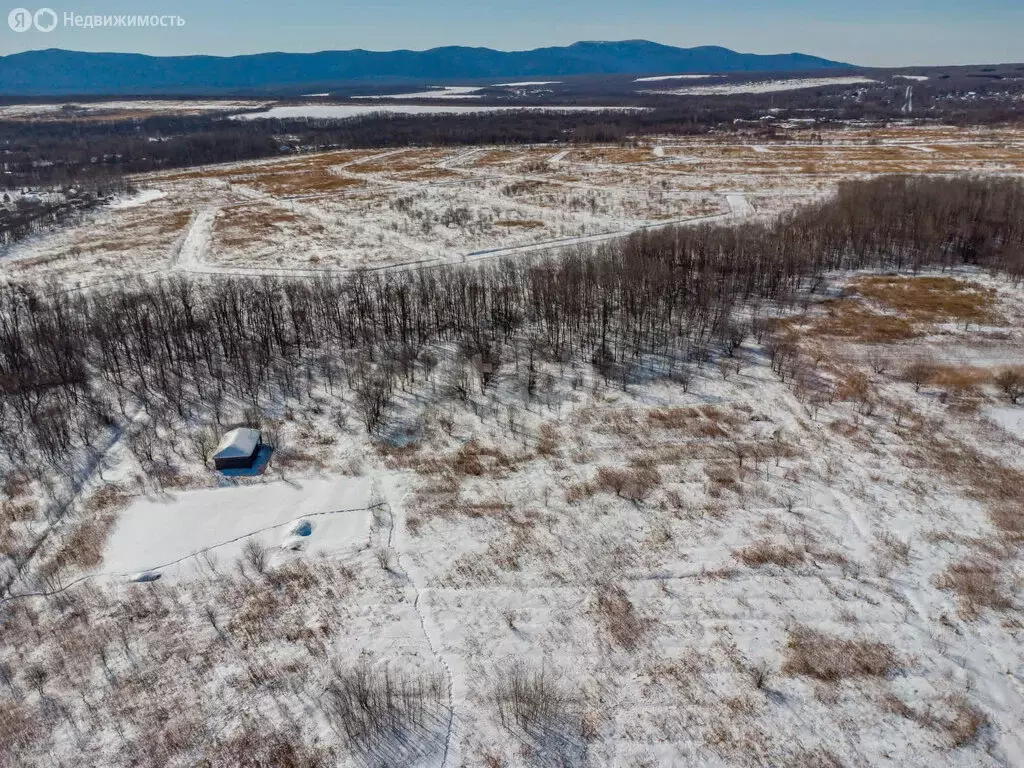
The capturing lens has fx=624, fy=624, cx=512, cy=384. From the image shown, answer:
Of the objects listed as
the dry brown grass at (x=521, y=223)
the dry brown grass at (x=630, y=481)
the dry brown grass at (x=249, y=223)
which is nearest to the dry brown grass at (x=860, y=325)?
the dry brown grass at (x=630, y=481)

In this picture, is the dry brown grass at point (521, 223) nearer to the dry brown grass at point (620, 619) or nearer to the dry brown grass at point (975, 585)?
the dry brown grass at point (620, 619)

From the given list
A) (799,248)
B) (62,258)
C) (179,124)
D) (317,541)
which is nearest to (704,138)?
(799,248)

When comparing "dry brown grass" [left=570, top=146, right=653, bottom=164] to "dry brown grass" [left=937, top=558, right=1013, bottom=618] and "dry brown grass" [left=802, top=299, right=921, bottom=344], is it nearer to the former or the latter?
"dry brown grass" [left=802, top=299, right=921, bottom=344]

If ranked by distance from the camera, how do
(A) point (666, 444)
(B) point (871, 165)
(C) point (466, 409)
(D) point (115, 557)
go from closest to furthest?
(D) point (115, 557) → (A) point (666, 444) → (C) point (466, 409) → (B) point (871, 165)

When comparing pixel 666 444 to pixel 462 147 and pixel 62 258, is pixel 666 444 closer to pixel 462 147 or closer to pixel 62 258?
pixel 62 258

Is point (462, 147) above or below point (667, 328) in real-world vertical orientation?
above

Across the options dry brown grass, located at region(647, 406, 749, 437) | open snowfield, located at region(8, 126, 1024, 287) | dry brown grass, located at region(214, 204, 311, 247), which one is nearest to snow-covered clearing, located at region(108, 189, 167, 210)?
open snowfield, located at region(8, 126, 1024, 287)
